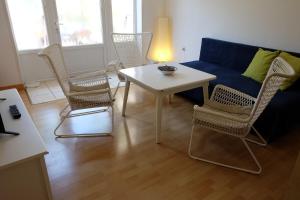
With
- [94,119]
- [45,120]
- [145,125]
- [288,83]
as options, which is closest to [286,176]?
[288,83]

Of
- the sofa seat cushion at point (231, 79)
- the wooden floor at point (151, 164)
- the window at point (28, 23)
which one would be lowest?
the wooden floor at point (151, 164)

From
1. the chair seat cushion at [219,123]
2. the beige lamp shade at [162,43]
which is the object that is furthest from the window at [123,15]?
the chair seat cushion at [219,123]

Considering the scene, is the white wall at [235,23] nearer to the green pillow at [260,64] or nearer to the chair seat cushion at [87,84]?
the green pillow at [260,64]

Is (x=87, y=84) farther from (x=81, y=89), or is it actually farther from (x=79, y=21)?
(x=79, y=21)

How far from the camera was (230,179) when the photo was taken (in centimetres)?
191

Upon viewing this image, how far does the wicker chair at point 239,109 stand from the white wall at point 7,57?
9.61 ft

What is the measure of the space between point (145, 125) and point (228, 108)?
930 millimetres

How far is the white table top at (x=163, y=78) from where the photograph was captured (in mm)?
2277

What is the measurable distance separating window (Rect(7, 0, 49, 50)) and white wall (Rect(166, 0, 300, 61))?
221cm

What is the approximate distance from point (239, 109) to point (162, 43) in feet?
8.53

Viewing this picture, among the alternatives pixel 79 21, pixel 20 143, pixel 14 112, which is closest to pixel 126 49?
pixel 79 21

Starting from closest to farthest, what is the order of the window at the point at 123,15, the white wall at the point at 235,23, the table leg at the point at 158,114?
the table leg at the point at 158,114 < the white wall at the point at 235,23 < the window at the point at 123,15

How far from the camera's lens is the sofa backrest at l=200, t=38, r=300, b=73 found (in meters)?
3.09

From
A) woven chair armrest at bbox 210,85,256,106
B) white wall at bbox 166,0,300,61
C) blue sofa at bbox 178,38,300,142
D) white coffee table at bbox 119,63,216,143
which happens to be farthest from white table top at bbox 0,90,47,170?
white wall at bbox 166,0,300,61
